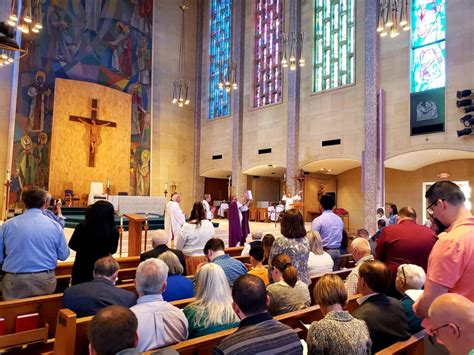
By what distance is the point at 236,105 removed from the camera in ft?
52.3

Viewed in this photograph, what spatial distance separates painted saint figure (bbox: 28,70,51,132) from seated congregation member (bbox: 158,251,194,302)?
1240 centimetres

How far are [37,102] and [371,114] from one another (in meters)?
11.5

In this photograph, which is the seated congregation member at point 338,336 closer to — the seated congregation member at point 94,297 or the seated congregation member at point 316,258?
the seated congregation member at point 94,297

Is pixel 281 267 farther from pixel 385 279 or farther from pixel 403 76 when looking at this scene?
pixel 403 76

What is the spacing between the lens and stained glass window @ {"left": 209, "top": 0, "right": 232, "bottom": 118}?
16.7 m

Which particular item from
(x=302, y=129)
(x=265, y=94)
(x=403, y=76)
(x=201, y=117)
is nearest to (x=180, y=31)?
(x=201, y=117)

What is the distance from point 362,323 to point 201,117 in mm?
16459

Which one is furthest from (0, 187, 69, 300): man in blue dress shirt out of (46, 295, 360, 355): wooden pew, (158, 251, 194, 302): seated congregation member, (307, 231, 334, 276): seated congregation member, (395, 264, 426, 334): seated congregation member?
(395, 264, 426, 334): seated congregation member

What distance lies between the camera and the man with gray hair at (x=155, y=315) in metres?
1.94

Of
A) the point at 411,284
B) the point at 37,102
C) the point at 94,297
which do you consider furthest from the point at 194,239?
the point at 37,102

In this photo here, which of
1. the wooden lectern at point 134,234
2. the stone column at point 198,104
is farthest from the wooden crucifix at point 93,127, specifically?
the wooden lectern at point 134,234

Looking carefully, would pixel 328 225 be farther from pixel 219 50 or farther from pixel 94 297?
pixel 219 50

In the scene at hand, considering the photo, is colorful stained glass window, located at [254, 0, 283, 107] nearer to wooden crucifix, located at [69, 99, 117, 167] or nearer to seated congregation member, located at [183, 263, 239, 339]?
wooden crucifix, located at [69, 99, 117, 167]

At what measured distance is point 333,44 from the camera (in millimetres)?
13117
